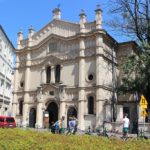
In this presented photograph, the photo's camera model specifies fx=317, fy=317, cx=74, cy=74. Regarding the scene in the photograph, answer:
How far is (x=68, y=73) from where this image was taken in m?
42.1

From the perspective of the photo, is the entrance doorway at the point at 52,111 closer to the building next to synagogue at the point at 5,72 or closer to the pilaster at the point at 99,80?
the pilaster at the point at 99,80

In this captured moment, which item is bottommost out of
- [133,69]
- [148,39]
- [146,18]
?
[133,69]

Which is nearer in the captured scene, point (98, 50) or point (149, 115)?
point (149, 115)

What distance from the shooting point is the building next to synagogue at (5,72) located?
52125mm

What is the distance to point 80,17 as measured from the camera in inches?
1657

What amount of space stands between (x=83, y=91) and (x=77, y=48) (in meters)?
6.00

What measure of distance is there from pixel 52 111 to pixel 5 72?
1641 centimetres

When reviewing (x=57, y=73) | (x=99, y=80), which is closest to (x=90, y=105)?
(x=99, y=80)

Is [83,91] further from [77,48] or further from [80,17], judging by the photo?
[80,17]

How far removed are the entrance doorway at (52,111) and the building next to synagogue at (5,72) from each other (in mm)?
10012

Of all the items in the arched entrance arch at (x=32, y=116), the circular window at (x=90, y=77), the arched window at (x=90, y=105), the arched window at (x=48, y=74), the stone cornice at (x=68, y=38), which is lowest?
the arched entrance arch at (x=32, y=116)

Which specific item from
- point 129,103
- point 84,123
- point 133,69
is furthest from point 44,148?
point 129,103

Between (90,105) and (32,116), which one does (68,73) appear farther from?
(32,116)

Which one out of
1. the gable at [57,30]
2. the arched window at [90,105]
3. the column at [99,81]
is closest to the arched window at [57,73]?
the gable at [57,30]
